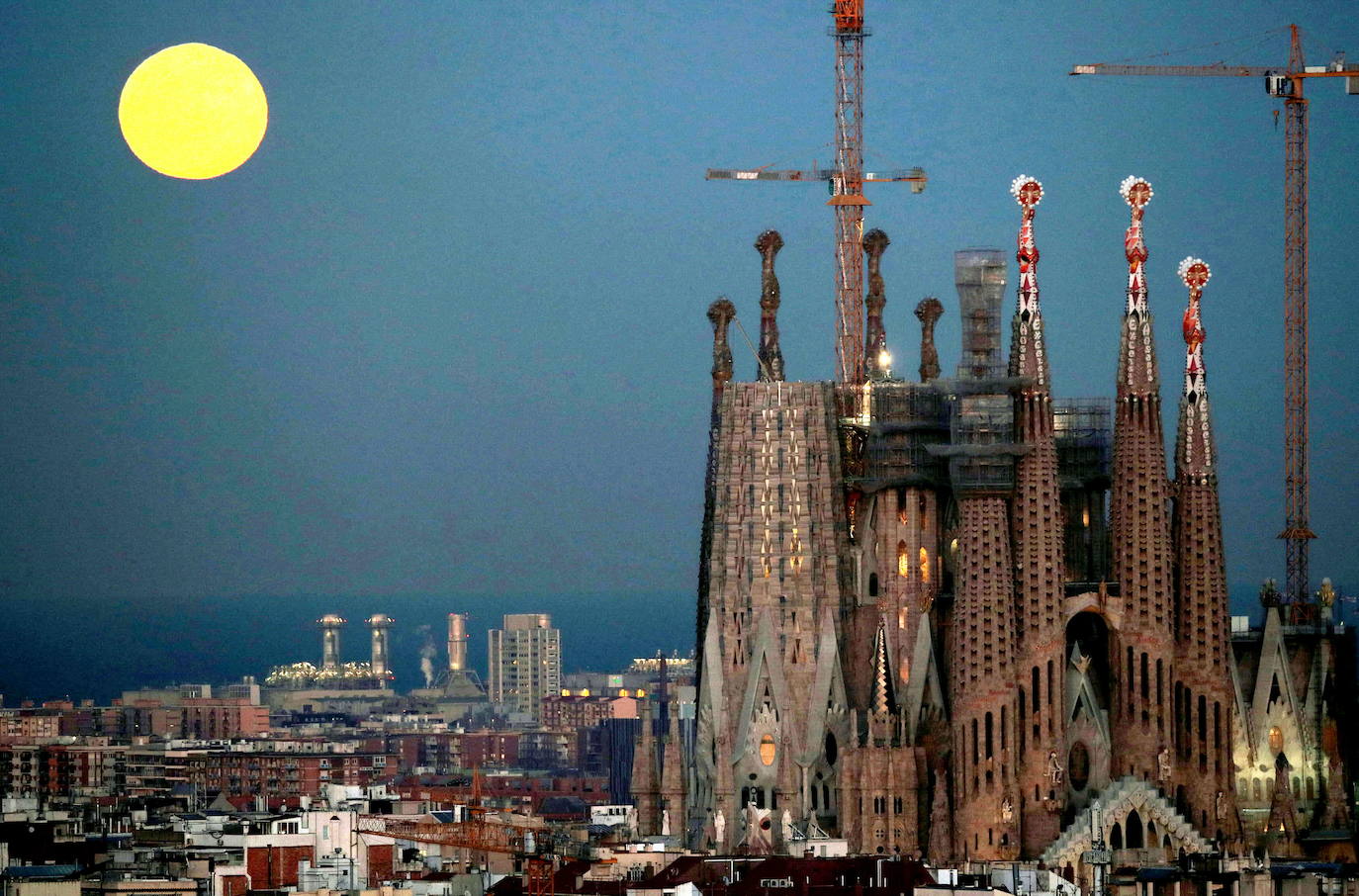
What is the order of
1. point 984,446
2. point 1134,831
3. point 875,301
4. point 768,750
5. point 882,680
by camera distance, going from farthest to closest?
point 875,301 → point 768,750 → point 882,680 → point 984,446 → point 1134,831

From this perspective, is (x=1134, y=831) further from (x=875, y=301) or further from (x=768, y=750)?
(x=875, y=301)

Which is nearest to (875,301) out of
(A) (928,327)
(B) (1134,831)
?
(A) (928,327)

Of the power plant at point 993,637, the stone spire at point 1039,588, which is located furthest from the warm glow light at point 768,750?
the stone spire at point 1039,588

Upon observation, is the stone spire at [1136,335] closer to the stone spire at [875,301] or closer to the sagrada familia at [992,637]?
the sagrada familia at [992,637]

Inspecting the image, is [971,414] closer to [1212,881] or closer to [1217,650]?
[1217,650]

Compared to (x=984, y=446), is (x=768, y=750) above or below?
below

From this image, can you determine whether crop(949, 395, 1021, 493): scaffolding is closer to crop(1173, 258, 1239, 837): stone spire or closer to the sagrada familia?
the sagrada familia
